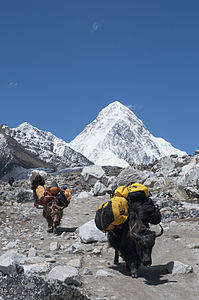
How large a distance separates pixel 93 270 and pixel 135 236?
929 millimetres

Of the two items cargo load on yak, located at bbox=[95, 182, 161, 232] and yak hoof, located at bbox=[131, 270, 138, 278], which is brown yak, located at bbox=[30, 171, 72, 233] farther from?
yak hoof, located at bbox=[131, 270, 138, 278]

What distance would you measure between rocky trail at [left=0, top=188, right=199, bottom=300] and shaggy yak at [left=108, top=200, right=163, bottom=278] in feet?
0.95

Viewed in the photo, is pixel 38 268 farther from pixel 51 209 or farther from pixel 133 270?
pixel 51 209

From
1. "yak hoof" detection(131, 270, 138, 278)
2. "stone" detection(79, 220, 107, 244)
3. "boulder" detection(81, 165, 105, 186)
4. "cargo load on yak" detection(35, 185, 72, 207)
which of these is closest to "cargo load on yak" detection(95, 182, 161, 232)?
"yak hoof" detection(131, 270, 138, 278)

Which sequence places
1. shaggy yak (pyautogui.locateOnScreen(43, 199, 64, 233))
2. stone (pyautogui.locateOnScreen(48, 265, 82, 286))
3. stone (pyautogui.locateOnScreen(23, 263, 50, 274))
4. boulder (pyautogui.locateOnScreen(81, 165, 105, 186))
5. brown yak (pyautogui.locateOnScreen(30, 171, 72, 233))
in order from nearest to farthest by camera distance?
stone (pyautogui.locateOnScreen(48, 265, 82, 286)) → stone (pyautogui.locateOnScreen(23, 263, 50, 274)) → shaggy yak (pyautogui.locateOnScreen(43, 199, 64, 233)) → brown yak (pyautogui.locateOnScreen(30, 171, 72, 233)) → boulder (pyautogui.locateOnScreen(81, 165, 105, 186))

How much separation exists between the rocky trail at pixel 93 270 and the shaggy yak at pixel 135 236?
0.95 ft

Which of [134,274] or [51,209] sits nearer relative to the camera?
[134,274]

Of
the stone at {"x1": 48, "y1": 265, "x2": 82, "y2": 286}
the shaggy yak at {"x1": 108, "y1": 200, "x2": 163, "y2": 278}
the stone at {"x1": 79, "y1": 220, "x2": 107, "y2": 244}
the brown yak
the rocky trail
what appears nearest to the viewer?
the rocky trail

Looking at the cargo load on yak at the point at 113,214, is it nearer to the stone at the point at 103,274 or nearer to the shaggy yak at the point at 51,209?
the stone at the point at 103,274

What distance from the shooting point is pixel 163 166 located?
28062 mm

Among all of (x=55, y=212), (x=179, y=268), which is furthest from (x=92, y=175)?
(x=179, y=268)

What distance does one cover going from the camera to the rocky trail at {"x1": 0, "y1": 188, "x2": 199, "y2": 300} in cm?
418

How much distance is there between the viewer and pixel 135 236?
17.8 ft

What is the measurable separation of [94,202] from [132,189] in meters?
10.8
